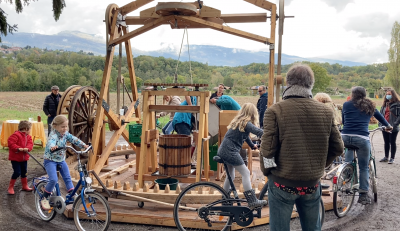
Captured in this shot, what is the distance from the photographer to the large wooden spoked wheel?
7.08 metres

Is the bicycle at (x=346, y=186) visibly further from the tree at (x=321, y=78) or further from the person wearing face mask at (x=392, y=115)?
the tree at (x=321, y=78)

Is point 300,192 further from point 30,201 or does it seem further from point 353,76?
point 353,76

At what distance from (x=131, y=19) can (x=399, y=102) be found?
249 inches

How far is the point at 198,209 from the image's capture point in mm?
3973

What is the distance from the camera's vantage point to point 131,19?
255 inches

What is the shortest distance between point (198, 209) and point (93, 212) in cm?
121

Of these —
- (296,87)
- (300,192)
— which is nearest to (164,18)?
(296,87)

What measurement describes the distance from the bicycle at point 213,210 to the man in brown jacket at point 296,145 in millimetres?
1440

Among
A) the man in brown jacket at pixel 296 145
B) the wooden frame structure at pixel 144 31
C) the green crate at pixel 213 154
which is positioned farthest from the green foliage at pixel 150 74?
the green crate at pixel 213 154

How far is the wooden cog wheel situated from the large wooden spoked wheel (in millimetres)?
2732

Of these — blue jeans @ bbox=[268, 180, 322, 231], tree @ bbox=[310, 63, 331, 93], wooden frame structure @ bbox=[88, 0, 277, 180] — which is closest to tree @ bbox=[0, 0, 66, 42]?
wooden frame structure @ bbox=[88, 0, 277, 180]

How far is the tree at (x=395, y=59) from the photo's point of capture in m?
54.0

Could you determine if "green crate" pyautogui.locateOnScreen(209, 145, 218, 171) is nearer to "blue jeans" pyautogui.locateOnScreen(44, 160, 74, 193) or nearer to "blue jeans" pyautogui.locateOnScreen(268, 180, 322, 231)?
"blue jeans" pyautogui.locateOnScreen(44, 160, 74, 193)

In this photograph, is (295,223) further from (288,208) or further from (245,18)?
(245,18)
